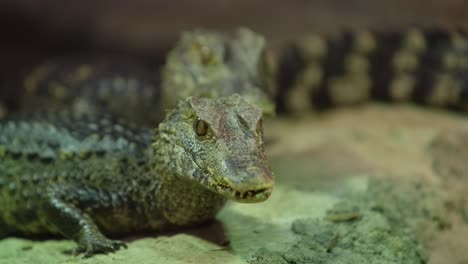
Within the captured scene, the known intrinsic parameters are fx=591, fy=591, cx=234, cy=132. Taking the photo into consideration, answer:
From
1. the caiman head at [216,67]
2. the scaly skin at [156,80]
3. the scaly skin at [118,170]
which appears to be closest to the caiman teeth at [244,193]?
the scaly skin at [118,170]

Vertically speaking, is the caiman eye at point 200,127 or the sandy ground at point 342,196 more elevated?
the caiman eye at point 200,127

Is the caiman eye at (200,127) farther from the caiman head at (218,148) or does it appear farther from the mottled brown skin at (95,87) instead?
the mottled brown skin at (95,87)

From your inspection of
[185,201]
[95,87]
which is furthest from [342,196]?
[95,87]

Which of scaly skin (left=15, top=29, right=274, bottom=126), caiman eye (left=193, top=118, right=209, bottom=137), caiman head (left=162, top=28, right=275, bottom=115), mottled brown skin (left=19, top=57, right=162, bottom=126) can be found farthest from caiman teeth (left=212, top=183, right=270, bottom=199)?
mottled brown skin (left=19, top=57, right=162, bottom=126)

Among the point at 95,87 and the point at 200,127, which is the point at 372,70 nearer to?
the point at 95,87

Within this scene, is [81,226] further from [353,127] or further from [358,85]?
[358,85]

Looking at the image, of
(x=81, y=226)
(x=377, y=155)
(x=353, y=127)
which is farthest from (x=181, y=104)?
(x=353, y=127)
